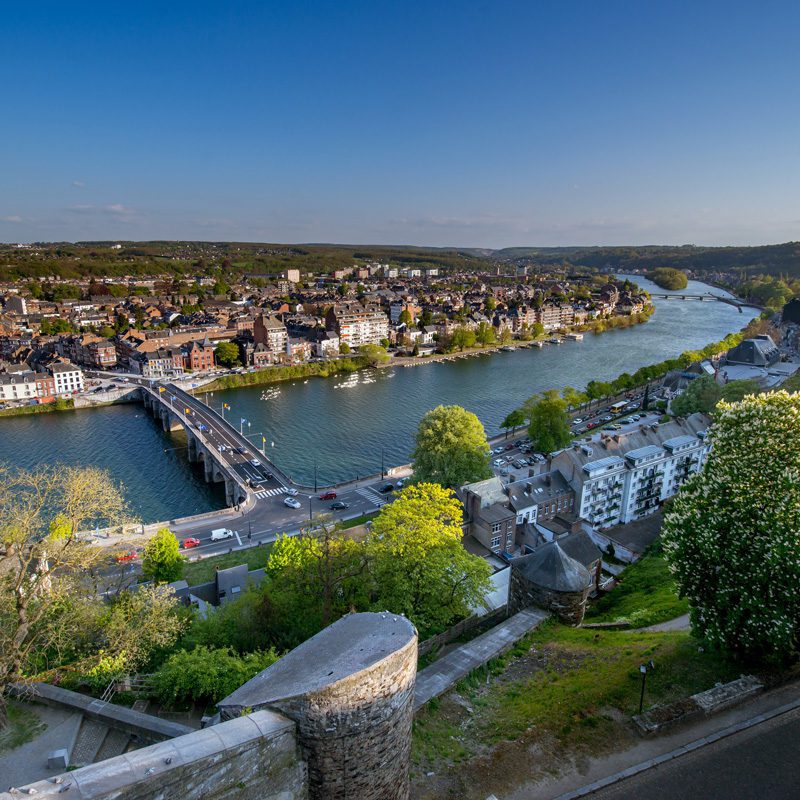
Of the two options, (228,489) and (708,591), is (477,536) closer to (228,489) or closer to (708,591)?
(708,591)

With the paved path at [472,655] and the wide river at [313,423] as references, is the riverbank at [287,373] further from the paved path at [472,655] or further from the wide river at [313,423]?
the paved path at [472,655]

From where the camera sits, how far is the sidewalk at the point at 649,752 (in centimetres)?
795

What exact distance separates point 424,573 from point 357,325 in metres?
60.7

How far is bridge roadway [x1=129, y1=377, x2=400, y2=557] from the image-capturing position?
2411 cm

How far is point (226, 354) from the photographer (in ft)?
195

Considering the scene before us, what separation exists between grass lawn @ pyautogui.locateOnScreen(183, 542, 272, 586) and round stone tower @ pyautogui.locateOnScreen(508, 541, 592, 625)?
36.2ft

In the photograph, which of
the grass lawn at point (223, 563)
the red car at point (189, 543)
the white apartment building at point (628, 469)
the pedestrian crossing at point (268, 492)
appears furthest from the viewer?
the pedestrian crossing at point (268, 492)

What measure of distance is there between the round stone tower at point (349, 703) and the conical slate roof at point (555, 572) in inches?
308

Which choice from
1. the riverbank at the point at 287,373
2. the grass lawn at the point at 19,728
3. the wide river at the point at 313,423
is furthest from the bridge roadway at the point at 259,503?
the riverbank at the point at 287,373

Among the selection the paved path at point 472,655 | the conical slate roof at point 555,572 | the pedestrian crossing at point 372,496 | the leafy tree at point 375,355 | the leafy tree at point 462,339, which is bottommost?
the pedestrian crossing at point 372,496

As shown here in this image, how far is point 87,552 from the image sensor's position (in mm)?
12062

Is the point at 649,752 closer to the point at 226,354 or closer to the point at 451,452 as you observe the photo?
the point at 451,452

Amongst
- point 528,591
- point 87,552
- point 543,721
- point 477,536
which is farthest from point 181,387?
point 543,721

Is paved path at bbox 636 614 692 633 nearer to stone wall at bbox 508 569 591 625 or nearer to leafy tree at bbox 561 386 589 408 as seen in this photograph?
stone wall at bbox 508 569 591 625
